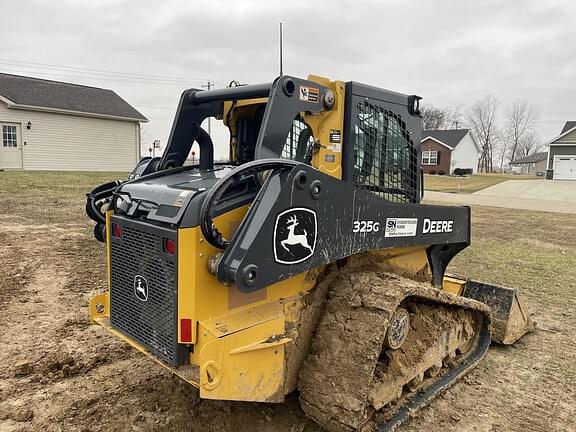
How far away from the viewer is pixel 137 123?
90.6ft

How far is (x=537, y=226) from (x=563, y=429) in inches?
454

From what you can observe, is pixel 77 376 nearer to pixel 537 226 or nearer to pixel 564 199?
pixel 537 226

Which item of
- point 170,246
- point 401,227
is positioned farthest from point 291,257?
point 401,227

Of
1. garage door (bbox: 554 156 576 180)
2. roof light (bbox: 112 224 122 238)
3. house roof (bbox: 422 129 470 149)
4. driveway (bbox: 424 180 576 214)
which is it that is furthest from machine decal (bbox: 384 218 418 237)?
house roof (bbox: 422 129 470 149)

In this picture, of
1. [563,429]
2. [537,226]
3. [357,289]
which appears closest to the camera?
[357,289]

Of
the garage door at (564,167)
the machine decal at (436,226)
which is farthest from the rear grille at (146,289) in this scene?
the garage door at (564,167)

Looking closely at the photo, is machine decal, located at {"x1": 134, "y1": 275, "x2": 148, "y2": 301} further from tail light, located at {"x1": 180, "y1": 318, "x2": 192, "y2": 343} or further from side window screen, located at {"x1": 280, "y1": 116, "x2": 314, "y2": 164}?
side window screen, located at {"x1": 280, "y1": 116, "x2": 314, "y2": 164}

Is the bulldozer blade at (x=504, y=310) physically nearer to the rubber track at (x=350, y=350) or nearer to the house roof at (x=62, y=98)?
the rubber track at (x=350, y=350)

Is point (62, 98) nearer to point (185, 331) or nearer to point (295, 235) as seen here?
point (185, 331)

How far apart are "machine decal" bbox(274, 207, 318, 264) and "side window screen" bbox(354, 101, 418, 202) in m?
0.84

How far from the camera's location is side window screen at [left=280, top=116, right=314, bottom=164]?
3.30m

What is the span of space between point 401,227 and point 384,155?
0.58 m

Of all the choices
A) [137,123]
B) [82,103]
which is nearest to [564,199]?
[137,123]

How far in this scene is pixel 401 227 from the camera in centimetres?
350
